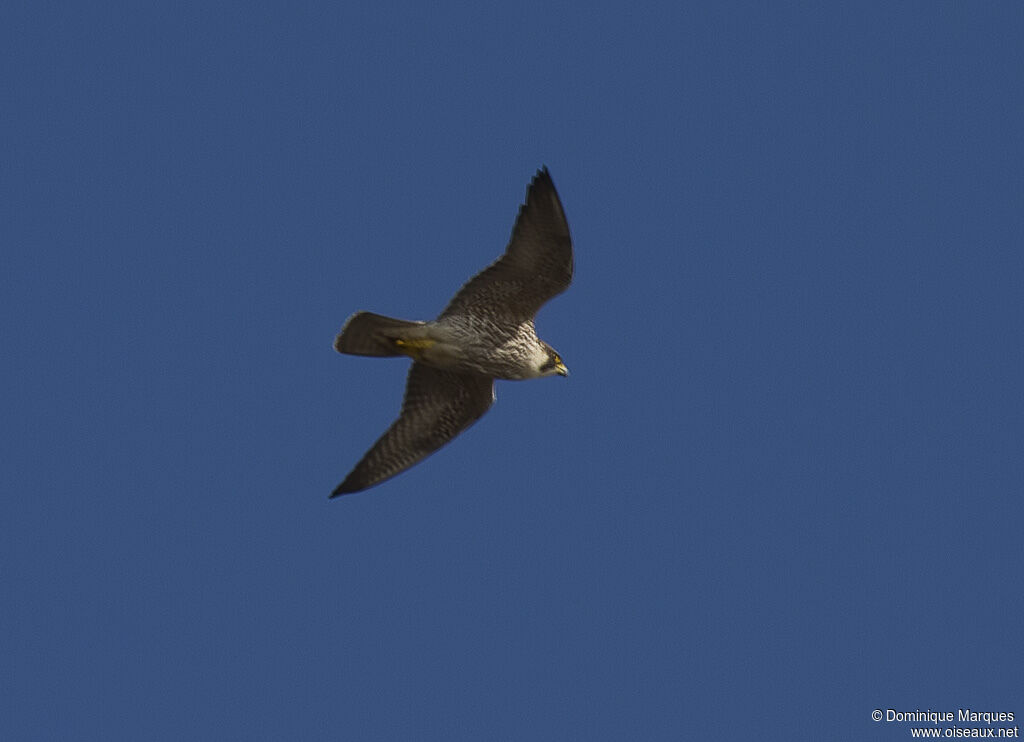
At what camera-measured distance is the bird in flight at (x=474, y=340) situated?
37.7 feet

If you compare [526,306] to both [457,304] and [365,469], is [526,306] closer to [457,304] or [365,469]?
[457,304]

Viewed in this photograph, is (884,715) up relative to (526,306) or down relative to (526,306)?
down

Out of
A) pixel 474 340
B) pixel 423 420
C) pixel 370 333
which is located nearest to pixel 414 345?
pixel 370 333

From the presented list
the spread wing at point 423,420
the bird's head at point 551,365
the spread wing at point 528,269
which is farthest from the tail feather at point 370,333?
the bird's head at point 551,365

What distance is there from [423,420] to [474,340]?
144 cm

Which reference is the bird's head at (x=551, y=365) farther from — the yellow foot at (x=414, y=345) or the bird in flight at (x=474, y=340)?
the yellow foot at (x=414, y=345)

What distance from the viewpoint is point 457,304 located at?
1189 cm

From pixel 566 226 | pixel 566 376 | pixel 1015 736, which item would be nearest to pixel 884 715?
pixel 1015 736

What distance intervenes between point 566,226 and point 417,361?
212 centimetres

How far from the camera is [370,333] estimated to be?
1203 cm

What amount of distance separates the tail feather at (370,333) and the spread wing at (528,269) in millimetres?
424

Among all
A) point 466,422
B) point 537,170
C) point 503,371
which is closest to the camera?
point 537,170

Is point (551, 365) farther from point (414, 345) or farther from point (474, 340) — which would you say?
point (414, 345)

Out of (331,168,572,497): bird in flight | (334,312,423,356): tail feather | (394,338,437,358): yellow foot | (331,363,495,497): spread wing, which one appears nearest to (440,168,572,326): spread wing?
(331,168,572,497): bird in flight
